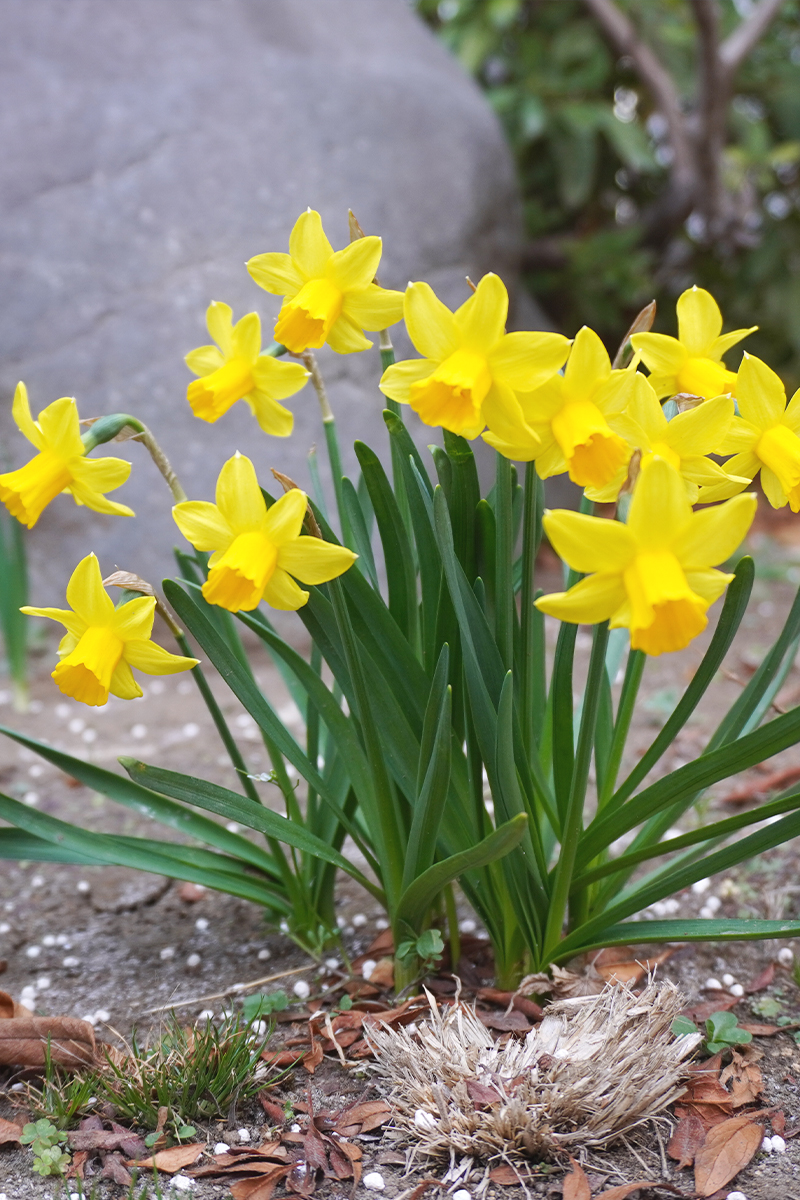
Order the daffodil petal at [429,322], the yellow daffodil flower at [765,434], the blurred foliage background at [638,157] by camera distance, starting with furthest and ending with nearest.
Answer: the blurred foliage background at [638,157]
the yellow daffodil flower at [765,434]
the daffodil petal at [429,322]

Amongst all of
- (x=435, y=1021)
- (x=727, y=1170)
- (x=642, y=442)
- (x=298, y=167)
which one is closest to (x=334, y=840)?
(x=435, y=1021)

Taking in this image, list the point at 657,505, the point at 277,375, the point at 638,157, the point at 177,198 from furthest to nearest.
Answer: the point at 638,157, the point at 177,198, the point at 277,375, the point at 657,505

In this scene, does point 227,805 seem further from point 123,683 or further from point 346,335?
point 346,335

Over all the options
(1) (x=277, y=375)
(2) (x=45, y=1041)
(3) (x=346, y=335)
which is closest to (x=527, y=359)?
(3) (x=346, y=335)

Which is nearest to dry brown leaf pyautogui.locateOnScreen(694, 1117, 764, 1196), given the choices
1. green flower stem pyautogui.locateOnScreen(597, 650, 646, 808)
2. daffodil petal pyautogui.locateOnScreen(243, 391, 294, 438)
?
green flower stem pyautogui.locateOnScreen(597, 650, 646, 808)

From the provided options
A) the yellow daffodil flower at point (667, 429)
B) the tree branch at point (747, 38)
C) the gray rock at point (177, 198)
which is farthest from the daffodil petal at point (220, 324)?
the tree branch at point (747, 38)

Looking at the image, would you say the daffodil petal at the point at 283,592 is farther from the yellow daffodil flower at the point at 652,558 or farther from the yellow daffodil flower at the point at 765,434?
the yellow daffodil flower at the point at 765,434

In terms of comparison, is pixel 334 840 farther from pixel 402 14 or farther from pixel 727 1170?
pixel 402 14
